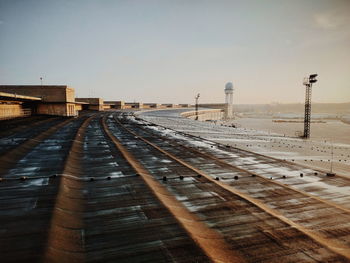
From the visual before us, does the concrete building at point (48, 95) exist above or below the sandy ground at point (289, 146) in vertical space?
above

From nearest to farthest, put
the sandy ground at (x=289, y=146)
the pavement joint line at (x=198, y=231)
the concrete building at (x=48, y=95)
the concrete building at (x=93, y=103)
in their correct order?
1. the pavement joint line at (x=198, y=231)
2. the sandy ground at (x=289, y=146)
3. the concrete building at (x=48, y=95)
4. the concrete building at (x=93, y=103)

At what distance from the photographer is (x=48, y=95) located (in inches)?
1711

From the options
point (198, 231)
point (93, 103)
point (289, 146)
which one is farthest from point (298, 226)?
point (93, 103)

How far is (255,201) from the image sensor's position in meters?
7.03

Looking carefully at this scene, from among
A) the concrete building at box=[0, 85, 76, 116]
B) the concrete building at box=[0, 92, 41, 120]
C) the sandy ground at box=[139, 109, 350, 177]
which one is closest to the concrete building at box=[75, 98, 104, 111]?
the concrete building at box=[0, 85, 76, 116]

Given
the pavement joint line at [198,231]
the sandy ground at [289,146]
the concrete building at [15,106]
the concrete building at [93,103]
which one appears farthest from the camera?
the concrete building at [93,103]

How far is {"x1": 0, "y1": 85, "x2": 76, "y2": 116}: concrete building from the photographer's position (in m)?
42.9

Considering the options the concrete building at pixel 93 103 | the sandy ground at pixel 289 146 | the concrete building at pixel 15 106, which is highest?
the concrete building at pixel 93 103

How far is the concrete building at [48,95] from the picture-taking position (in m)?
42.9

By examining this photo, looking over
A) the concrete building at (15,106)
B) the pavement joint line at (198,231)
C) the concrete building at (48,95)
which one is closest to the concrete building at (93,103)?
the concrete building at (48,95)

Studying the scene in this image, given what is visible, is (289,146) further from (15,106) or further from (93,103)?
(93,103)

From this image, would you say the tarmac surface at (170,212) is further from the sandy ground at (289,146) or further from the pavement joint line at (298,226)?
the sandy ground at (289,146)

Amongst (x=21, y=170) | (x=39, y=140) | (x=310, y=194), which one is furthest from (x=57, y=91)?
(x=310, y=194)

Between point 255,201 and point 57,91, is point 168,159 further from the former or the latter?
point 57,91
